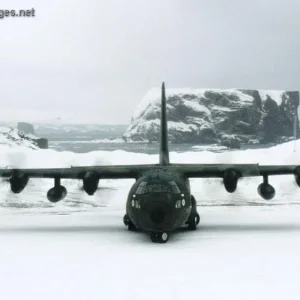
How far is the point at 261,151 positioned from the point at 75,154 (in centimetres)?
2275

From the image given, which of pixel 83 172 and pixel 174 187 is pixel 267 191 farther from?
pixel 83 172

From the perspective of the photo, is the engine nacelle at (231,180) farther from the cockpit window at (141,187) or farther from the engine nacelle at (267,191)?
the cockpit window at (141,187)

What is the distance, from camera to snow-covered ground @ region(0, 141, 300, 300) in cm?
1141

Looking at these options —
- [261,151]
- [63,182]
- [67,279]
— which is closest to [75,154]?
[63,182]

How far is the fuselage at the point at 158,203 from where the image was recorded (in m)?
17.5

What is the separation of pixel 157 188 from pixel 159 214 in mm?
1273

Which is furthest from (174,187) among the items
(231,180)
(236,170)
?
(236,170)

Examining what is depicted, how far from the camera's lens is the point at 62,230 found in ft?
74.5

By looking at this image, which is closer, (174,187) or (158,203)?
(158,203)

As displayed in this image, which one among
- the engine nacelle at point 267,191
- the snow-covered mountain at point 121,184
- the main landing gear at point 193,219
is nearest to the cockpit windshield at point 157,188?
the main landing gear at point 193,219

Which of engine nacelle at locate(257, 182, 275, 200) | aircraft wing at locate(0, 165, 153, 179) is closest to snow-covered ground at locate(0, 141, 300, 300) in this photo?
engine nacelle at locate(257, 182, 275, 200)

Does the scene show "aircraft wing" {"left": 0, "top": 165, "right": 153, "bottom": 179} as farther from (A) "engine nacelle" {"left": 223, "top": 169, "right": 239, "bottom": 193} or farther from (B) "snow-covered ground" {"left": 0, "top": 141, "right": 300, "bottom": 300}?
(A) "engine nacelle" {"left": 223, "top": 169, "right": 239, "bottom": 193}

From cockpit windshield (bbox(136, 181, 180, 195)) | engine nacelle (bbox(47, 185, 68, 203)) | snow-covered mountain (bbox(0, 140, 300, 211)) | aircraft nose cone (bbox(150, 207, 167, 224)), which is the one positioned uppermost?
cockpit windshield (bbox(136, 181, 180, 195))

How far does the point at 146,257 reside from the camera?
51.1 feet
